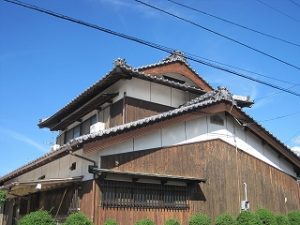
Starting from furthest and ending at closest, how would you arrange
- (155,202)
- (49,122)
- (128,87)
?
(49,122) → (128,87) → (155,202)

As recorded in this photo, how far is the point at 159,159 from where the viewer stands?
13875 mm

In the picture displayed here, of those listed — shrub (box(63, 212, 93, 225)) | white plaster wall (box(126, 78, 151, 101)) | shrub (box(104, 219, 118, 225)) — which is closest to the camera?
shrub (box(63, 212, 93, 225))

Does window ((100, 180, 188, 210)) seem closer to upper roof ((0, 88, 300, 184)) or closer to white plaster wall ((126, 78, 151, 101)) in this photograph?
upper roof ((0, 88, 300, 184))

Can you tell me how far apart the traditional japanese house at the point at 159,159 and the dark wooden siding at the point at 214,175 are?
4cm

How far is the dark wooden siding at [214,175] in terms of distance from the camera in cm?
1306

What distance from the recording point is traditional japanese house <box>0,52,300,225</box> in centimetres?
1268

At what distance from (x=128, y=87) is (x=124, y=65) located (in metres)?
1.51

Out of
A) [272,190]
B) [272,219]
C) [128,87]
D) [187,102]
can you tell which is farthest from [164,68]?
[272,219]

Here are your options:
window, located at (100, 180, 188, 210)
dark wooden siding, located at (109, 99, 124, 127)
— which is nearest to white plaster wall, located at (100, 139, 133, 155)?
window, located at (100, 180, 188, 210)

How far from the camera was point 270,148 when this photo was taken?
17.7 m

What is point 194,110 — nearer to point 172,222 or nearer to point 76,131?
point 172,222

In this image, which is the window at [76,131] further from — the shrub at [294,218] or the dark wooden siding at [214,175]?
the shrub at [294,218]

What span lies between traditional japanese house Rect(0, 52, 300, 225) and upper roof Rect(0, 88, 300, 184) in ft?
0.14

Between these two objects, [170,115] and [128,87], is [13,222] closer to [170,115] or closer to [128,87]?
[128,87]
